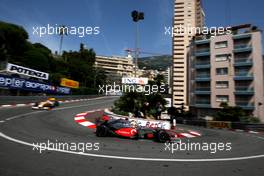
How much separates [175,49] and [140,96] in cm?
6315

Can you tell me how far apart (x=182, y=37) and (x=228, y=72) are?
157ft

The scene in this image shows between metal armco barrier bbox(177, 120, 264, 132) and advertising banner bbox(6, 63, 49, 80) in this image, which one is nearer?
metal armco barrier bbox(177, 120, 264, 132)

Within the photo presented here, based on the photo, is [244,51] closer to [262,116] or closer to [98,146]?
[262,116]

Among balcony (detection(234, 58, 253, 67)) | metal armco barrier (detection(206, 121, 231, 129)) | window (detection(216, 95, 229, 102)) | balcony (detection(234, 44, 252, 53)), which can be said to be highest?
balcony (detection(234, 44, 252, 53))

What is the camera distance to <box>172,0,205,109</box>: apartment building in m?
75.6

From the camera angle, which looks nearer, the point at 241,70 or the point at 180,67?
the point at 241,70

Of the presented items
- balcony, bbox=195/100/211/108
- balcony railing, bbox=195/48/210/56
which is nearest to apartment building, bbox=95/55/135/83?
balcony railing, bbox=195/48/210/56

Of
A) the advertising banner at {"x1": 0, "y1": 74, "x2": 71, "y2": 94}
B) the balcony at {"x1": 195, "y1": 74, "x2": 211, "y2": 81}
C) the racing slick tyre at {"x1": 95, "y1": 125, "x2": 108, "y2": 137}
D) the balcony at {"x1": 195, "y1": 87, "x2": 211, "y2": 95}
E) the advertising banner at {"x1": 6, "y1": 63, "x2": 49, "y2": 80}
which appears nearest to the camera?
the racing slick tyre at {"x1": 95, "y1": 125, "x2": 108, "y2": 137}

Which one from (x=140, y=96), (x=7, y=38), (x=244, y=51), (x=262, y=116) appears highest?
(x=7, y=38)

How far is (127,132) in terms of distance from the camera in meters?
11.1

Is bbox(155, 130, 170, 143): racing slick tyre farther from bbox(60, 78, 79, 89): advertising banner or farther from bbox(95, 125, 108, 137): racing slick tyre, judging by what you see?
bbox(60, 78, 79, 89): advertising banner

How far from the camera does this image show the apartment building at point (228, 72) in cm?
3741

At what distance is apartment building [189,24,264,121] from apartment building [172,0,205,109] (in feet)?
98.9

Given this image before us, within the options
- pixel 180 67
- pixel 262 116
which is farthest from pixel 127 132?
pixel 180 67
